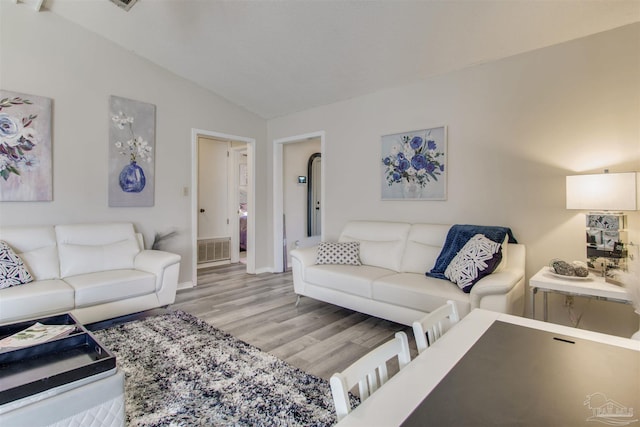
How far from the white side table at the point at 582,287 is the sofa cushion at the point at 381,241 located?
4.26 ft

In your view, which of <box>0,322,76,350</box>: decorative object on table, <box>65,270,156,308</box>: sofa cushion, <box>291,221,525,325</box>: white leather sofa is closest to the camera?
<box>0,322,76,350</box>: decorative object on table

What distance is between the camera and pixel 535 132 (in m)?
2.85

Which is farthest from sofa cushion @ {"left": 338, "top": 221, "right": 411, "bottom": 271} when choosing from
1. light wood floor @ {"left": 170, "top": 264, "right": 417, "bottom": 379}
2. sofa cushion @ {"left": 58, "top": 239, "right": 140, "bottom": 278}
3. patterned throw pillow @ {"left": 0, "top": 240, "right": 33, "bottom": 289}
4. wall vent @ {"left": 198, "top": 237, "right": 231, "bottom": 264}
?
patterned throw pillow @ {"left": 0, "top": 240, "right": 33, "bottom": 289}

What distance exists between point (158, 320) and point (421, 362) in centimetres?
288

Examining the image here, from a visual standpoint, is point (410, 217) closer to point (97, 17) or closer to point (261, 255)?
point (261, 255)

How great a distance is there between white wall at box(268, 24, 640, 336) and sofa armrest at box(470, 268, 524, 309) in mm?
651

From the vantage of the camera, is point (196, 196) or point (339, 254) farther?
point (196, 196)

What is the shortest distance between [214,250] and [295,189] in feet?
6.02

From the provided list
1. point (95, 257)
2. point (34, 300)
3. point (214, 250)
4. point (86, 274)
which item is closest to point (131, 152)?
point (95, 257)

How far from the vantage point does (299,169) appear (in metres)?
5.69

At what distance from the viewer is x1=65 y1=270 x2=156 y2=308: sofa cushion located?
2797mm

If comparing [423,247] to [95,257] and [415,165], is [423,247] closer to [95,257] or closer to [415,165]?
[415,165]

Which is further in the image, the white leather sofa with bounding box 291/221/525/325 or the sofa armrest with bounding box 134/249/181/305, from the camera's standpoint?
the sofa armrest with bounding box 134/249/181/305

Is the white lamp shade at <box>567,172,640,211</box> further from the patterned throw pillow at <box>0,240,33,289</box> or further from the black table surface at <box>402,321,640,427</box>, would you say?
the patterned throw pillow at <box>0,240,33,289</box>
